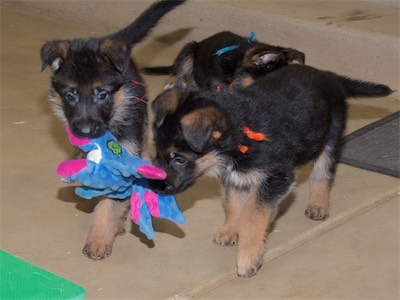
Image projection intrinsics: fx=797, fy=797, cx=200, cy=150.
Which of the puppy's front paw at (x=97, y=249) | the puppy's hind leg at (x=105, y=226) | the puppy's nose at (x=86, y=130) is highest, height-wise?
the puppy's nose at (x=86, y=130)

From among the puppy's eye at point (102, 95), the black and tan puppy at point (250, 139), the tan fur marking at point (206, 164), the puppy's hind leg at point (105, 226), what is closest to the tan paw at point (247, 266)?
the black and tan puppy at point (250, 139)

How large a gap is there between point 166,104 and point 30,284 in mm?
1256

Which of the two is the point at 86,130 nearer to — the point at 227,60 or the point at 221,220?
the point at 221,220

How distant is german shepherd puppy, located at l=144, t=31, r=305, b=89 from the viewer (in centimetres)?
597

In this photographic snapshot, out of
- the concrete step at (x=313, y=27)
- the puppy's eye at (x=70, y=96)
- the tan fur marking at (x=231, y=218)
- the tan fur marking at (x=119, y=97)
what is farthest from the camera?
the concrete step at (x=313, y=27)

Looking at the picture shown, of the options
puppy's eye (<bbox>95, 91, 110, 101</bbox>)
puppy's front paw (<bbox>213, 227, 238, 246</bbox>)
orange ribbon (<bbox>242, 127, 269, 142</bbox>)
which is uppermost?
puppy's eye (<bbox>95, 91, 110, 101</bbox>)

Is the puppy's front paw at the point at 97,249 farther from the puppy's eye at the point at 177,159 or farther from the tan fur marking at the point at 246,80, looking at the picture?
the tan fur marking at the point at 246,80

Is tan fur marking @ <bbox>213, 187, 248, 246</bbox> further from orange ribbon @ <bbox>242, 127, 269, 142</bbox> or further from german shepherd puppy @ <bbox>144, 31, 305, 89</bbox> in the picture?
german shepherd puppy @ <bbox>144, 31, 305, 89</bbox>

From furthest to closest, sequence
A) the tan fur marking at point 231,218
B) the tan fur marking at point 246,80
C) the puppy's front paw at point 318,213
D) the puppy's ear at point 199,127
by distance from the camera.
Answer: the tan fur marking at point 246,80, the puppy's front paw at point 318,213, the tan fur marking at point 231,218, the puppy's ear at point 199,127

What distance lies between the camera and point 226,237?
511 cm

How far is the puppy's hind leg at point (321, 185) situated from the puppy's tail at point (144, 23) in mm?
1618

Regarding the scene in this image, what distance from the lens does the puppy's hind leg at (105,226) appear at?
4914 mm

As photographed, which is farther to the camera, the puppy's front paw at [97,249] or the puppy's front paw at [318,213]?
the puppy's front paw at [318,213]

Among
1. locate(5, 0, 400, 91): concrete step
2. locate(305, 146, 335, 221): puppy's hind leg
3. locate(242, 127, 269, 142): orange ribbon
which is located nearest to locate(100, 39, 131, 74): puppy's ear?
locate(242, 127, 269, 142): orange ribbon
